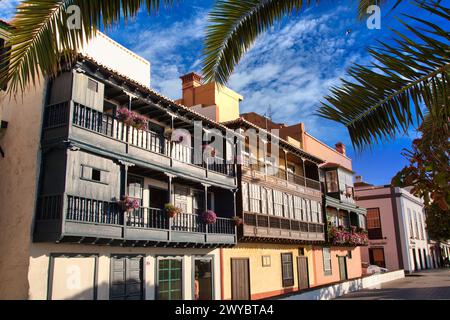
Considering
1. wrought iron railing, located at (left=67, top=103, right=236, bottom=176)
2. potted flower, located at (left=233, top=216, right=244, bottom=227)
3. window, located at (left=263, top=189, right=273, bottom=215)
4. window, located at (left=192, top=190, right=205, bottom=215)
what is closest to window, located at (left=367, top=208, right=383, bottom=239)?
window, located at (left=263, top=189, right=273, bottom=215)

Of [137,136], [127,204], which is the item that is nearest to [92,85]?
[137,136]

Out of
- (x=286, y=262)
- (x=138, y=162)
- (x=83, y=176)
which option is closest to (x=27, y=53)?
(x=83, y=176)

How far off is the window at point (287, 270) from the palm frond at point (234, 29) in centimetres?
2162

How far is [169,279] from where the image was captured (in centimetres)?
1844

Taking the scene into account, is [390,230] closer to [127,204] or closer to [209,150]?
[209,150]

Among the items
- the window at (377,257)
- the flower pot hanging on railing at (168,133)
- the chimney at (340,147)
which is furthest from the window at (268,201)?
the window at (377,257)

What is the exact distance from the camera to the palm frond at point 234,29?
5.99 metres

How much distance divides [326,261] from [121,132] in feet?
70.1

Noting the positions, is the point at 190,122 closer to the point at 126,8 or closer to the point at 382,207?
the point at 126,8

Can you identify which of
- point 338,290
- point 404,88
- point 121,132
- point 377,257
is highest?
point 121,132

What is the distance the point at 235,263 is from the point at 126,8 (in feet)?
62.3

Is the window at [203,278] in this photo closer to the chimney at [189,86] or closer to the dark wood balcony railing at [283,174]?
the dark wood balcony railing at [283,174]

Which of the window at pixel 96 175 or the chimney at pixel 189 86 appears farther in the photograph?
the chimney at pixel 189 86
